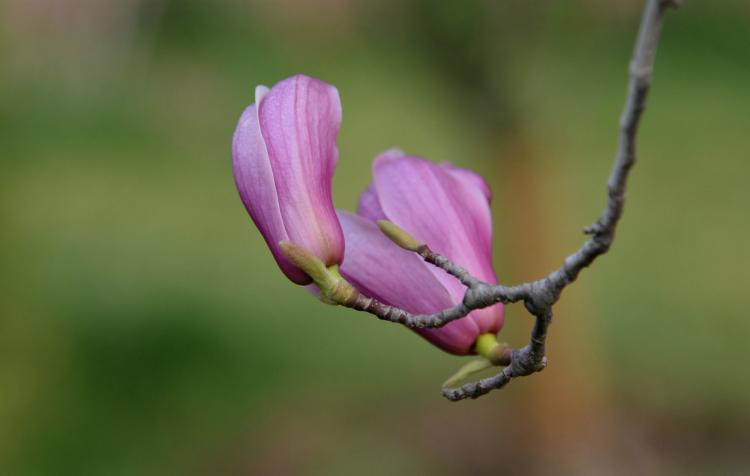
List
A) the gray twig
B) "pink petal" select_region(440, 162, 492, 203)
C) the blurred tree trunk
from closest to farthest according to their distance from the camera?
1. the gray twig
2. "pink petal" select_region(440, 162, 492, 203)
3. the blurred tree trunk

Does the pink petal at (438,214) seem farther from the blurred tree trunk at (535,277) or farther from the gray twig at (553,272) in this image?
the blurred tree trunk at (535,277)

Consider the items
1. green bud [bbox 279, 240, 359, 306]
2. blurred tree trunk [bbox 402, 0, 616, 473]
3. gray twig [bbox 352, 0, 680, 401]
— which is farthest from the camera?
blurred tree trunk [bbox 402, 0, 616, 473]

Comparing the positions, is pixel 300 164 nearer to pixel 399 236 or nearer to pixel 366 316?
→ pixel 399 236

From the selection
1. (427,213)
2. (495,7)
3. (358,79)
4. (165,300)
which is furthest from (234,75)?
(427,213)

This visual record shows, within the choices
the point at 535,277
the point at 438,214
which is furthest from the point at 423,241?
the point at 535,277

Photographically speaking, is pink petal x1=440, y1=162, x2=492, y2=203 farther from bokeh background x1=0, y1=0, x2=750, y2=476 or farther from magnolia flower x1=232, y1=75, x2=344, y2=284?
bokeh background x1=0, y1=0, x2=750, y2=476

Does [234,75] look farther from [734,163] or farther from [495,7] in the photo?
[495,7]

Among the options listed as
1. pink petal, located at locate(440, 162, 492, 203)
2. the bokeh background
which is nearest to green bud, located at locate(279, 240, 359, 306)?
pink petal, located at locate(440, 162, 492, 203)
